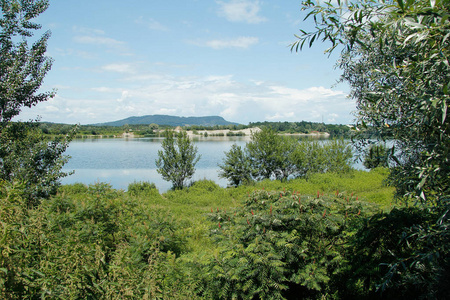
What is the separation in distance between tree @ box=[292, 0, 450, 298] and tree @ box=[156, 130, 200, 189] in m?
20.3

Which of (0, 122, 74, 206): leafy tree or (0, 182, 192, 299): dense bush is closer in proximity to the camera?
(0, 182, 192, 299): dense bush

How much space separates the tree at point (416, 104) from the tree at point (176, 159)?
20292 millimetres

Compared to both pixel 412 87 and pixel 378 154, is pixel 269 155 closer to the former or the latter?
pixel 378 154

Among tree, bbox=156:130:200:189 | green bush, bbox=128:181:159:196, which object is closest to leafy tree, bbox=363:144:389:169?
green bush, bbox=128:181:159:196

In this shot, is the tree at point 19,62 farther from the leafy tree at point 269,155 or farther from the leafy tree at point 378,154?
the leafy tree at point 269,155

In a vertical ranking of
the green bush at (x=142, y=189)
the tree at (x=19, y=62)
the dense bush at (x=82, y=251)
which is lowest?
the green bush at (x=142, y=189)

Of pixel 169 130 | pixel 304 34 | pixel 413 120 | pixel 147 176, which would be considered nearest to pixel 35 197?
pixel 304 34

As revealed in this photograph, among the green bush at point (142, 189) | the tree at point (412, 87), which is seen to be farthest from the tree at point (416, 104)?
the green bush at point (142, 189)

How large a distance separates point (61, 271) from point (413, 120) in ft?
12.8

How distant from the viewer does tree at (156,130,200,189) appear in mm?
23062

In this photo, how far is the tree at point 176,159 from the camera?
2306 centimetres

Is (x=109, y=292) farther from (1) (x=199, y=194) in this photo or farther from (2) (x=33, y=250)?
(1) (x=199, y=194)

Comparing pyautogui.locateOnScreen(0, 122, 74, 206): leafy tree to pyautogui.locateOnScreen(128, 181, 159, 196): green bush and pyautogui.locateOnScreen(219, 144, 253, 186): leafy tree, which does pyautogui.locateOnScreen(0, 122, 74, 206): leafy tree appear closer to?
pyautogui.locateOnScreen(128, 181, 159, 196): green bush

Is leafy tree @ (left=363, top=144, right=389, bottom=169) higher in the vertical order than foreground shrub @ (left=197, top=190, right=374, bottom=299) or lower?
higher
